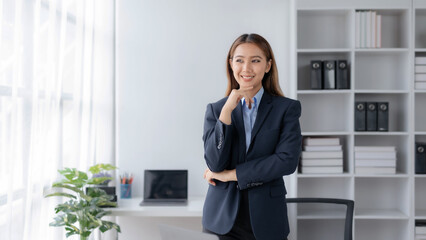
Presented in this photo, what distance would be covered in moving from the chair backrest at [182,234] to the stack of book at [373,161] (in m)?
2.34

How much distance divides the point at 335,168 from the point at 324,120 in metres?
0.47

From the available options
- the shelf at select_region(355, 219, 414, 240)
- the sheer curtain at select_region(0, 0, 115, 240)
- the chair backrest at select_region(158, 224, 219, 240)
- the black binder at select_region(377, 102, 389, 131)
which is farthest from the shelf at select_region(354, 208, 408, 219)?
the chair backrest at select_region(158, 224, 219, 240)

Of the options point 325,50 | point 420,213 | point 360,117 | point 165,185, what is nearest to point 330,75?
point 325,50

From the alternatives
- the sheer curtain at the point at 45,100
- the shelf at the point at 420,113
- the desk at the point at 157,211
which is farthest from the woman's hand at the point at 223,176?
the shelf at the point at 420,113

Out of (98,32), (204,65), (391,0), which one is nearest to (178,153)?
(204,65)

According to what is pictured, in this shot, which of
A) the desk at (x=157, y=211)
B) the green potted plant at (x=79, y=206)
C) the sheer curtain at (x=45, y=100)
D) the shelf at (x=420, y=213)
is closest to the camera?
the sheer curtain at (x=45, y=100)

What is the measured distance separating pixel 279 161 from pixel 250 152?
0.14m

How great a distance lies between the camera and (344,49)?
346 centimetres

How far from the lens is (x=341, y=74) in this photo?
3482 mm

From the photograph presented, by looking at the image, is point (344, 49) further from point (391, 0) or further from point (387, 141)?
point (387, 141)

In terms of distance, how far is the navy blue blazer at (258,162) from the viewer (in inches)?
75.6

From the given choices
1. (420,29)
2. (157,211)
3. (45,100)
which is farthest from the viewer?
(420,29)

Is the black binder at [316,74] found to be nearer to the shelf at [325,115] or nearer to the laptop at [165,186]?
the shelf at [325,115]

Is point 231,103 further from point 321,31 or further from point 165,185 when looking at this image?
point 321,31
